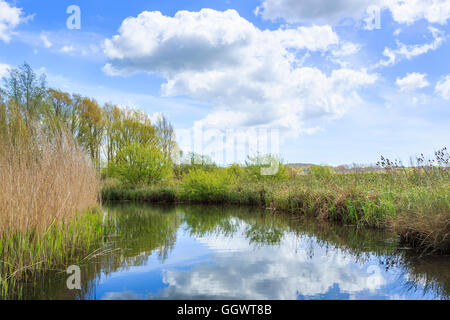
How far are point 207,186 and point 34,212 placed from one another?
1030 cm

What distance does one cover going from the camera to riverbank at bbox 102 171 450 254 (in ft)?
15.1

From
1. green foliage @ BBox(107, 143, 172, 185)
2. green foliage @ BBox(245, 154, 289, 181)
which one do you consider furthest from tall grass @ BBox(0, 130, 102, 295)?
green foliage @ BBox(107, 143, 172, 185)

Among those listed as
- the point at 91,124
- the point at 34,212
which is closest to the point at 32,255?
the point at 34,212

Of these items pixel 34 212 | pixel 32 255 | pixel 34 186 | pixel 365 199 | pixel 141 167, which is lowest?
pixel 32 255

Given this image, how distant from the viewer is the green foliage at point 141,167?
18531 mm

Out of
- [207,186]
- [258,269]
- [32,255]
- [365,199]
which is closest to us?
[32,255]

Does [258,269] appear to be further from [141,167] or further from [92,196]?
[141,167]

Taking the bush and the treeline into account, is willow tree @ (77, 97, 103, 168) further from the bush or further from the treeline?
the bush

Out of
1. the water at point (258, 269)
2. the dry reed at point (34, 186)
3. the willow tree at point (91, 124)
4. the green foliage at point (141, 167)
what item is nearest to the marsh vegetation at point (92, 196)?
the dry reed at point (34, 186)

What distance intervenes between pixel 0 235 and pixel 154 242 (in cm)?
265

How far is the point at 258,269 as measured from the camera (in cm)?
398

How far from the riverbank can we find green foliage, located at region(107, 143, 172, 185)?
75.9 inches
